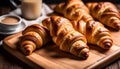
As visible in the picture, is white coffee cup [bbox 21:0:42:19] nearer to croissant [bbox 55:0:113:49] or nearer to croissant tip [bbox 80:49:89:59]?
croissant [bbox 55:0:113:49]

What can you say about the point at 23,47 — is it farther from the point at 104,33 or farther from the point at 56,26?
the point at 104,33

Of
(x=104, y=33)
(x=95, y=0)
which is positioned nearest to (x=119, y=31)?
(x=104, y=33)

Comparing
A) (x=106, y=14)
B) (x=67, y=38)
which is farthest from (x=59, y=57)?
(x=106, y=14)

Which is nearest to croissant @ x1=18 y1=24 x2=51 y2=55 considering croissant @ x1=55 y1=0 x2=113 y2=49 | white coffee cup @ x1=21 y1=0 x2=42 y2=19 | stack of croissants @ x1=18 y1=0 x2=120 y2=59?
stack of croissants @ x1=18 y1=0 x2=120 y2=59

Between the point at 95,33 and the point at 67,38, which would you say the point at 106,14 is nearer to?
the point at 95,33

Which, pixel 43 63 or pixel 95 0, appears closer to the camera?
pixel 43 63

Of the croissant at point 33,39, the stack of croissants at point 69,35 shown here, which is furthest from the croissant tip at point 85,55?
the croissant at point 33,39
